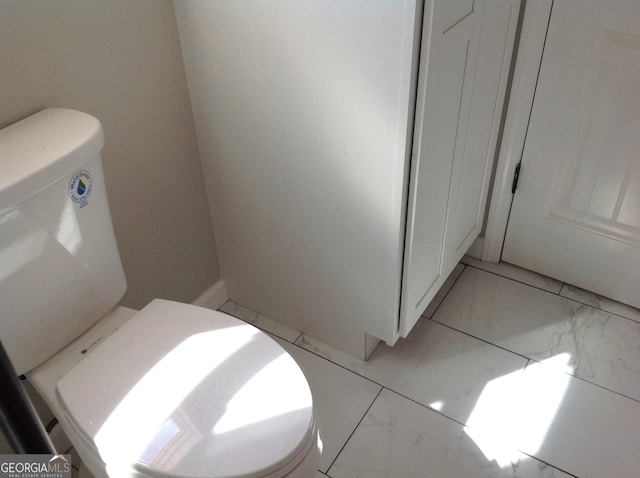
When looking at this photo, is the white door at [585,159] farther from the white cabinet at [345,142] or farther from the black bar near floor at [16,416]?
the black bar near floor at [16,416]

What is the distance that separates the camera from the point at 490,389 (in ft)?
5.00

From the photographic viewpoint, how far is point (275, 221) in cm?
149

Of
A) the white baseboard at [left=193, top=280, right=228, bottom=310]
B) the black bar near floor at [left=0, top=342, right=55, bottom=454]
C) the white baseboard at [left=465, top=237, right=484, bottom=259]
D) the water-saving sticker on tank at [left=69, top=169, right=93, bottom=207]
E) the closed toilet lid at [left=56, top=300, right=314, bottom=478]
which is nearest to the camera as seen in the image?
the black bar near floor at [left=0, top=342, right=55, bottom=454]

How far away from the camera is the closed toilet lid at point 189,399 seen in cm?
92

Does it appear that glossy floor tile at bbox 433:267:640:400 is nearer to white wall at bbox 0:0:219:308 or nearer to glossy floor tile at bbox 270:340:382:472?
glossy floor tile at bbox 270:340:382:472

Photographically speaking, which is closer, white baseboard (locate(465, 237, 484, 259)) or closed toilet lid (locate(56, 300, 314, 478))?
closed toilet lid (locate(56, 300, 314, 478))

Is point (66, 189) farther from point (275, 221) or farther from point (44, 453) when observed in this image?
point (44, 453)

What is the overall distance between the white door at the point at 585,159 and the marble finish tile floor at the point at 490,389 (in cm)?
10

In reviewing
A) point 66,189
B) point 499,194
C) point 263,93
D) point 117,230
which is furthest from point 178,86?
point 499,194

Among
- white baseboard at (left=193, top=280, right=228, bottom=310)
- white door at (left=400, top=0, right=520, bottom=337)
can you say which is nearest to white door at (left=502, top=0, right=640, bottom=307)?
white door at (left=400, top=0, right=520, bottom=337)

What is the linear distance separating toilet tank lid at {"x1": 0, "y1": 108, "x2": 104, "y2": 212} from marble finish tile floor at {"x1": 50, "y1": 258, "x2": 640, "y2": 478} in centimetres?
81

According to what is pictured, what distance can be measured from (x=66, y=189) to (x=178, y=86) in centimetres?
46

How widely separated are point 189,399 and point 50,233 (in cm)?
36

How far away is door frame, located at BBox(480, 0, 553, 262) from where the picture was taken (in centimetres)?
147
